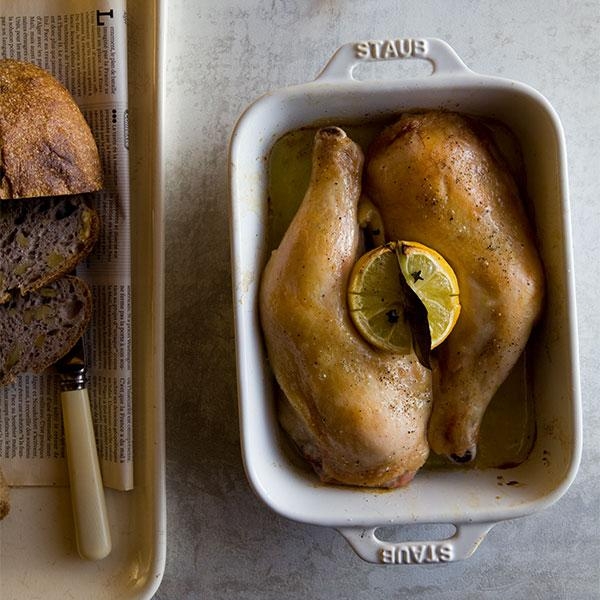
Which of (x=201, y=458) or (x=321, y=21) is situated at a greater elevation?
(x=321, y=21)

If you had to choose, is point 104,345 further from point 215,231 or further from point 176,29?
point 176,29

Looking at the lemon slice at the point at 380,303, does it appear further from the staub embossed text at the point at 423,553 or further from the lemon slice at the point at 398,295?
the staub embossed text at the point at 423,553

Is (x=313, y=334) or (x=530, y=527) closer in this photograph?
(x=313, y=334)

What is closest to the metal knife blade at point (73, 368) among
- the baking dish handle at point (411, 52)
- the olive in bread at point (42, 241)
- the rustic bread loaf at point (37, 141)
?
the olive in bread at point (42, 241)

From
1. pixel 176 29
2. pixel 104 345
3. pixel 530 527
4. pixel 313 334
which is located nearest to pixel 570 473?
pixel 530 527

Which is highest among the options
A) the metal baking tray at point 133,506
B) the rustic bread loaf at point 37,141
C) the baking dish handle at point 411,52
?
the baking dish handle at point 411,52

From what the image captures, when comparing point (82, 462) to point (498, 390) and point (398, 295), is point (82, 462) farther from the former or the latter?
point (498, 390)
